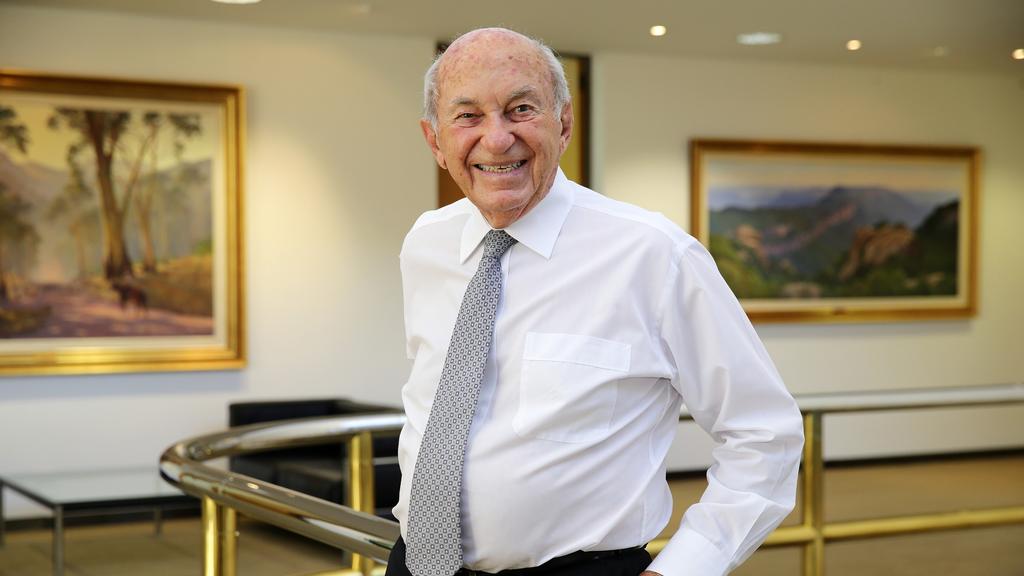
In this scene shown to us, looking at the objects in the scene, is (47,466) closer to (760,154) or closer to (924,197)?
(760,154)

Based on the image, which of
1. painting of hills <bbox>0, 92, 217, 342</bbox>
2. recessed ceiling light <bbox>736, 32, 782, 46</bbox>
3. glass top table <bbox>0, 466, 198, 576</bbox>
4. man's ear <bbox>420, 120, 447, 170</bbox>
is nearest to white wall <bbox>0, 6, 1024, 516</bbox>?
painting of hills <bbox>0, 92, 217, 342</bbox>

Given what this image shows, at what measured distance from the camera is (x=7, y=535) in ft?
23.6

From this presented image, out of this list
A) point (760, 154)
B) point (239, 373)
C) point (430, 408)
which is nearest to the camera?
point (430, 408)

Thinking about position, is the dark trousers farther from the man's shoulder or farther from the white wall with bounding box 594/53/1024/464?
the white wall with bounding box 594/53/1024/464

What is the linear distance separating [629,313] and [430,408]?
0.32 m

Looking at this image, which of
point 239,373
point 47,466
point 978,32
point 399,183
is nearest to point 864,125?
point 978,32

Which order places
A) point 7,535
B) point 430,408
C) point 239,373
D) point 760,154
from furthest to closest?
point 760,154 < point 239,373 < point 7,535 < point 430,408

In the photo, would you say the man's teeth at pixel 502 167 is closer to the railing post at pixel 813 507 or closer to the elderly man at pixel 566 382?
the elderly man at pixel 566 382

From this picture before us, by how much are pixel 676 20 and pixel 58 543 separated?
4723 millimetres

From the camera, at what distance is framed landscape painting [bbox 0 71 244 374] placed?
714cm

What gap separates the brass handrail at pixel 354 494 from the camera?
198 centimetres

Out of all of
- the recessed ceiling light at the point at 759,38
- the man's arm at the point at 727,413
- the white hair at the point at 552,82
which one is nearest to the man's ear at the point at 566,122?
the white hair at the point at 552,82

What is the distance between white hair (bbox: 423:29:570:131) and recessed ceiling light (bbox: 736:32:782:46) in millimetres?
6770

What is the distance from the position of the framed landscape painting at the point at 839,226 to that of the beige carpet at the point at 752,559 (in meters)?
1.78
